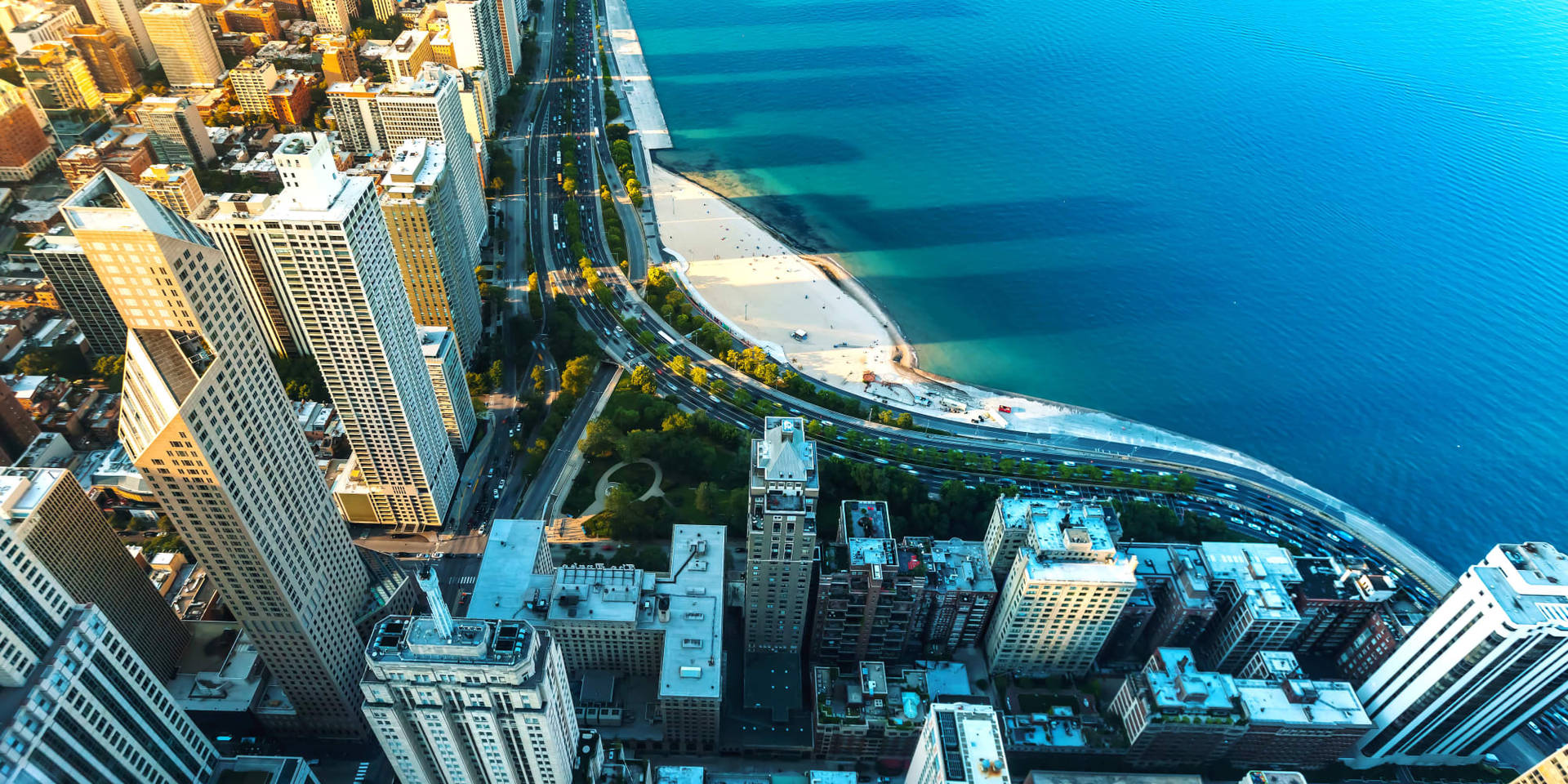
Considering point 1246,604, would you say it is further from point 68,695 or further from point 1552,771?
point 68,695

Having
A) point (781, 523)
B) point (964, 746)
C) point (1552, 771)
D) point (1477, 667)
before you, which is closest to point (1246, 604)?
point (1477, 667)

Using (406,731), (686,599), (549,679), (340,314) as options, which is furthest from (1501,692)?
(340,314)

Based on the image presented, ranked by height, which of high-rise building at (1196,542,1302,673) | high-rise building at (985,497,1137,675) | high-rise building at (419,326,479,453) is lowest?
high-rise building at (419,326,479,453)

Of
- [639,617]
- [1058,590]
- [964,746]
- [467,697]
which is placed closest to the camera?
[467,697]

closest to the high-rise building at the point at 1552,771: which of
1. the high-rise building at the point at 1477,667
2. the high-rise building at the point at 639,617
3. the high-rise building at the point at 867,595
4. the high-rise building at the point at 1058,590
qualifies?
the high-rise building at the point at 1477,667

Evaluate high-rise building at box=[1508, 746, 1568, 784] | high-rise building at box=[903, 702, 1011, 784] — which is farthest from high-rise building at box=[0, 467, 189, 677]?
high-rise building at box=[1508, 746, 1568, 784]

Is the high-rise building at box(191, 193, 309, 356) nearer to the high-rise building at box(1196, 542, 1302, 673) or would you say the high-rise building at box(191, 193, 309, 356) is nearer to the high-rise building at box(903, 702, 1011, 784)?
the high-rise building at box(903, 702, 1011, 784)
